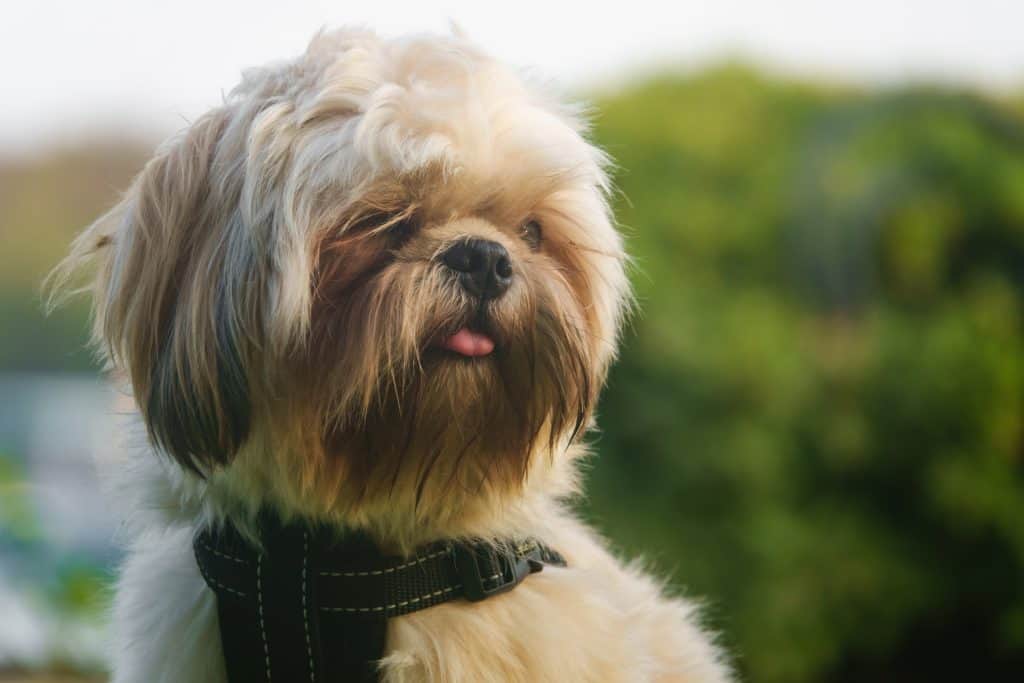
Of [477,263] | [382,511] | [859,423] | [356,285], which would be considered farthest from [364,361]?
[859,423]

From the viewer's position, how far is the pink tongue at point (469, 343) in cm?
262

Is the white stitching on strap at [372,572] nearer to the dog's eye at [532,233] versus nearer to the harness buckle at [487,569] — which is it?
the harness buckle at [487,569]

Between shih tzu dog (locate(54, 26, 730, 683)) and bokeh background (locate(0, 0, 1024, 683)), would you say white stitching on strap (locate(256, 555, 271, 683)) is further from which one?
bokeh background (locate(0, 0, 1024, 683))

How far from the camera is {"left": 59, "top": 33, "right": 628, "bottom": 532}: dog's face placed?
2541mm

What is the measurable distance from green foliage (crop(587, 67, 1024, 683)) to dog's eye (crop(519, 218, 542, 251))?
14.7 feet

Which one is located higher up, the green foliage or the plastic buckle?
the plastic buckle

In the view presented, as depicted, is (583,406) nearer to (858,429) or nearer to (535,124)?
(535,124)

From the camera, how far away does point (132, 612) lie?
2990 millimetres

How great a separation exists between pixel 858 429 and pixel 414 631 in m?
5.31

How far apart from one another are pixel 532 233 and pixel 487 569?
0.81 metres

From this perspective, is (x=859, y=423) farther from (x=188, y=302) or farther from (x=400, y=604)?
(x=188, y=302)

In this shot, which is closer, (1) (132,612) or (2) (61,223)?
(1) (132,612)

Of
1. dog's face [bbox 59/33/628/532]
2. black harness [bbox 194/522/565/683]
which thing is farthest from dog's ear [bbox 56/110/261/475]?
black harness [bbox 194/522/565/683]

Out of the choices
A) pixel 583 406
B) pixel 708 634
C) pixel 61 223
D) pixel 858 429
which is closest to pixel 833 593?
pixel 858 429
